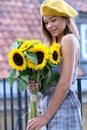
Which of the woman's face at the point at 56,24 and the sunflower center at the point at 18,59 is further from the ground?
the woman's face at the point at 56,24

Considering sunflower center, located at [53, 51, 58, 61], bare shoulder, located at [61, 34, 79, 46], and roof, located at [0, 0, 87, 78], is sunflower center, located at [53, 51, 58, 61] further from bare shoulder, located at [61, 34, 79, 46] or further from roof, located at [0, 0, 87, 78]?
roof, located at [0, 0, 87, 78]

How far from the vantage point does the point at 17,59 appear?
246 cm

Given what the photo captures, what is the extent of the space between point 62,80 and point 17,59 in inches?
10.1

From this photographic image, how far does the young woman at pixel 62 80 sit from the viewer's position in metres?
2.47

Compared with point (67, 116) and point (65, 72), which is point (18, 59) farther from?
point (67, 116)

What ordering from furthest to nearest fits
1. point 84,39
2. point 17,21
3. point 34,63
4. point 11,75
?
point 84,39 < point 17,21 < point 11,75 < point 34,63

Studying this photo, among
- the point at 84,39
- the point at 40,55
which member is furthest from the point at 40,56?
the point at 84,39

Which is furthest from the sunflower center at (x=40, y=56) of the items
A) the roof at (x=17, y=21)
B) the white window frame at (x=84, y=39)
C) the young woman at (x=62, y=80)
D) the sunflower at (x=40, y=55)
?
the white window frame at (x=84, y=39)

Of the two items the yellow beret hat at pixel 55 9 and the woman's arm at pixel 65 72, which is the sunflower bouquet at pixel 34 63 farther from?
the yellow beret hat at pixel 55 9

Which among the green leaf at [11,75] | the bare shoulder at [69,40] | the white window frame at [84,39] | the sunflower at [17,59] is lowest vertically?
the white window frame at [84,39]

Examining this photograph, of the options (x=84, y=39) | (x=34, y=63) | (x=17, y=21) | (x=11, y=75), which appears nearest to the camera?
(x=34, y=63)

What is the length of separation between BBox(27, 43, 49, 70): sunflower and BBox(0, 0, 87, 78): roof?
6.84m

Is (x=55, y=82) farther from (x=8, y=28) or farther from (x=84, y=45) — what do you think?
(x=84, y=45)

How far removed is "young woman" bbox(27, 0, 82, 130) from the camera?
247cm
